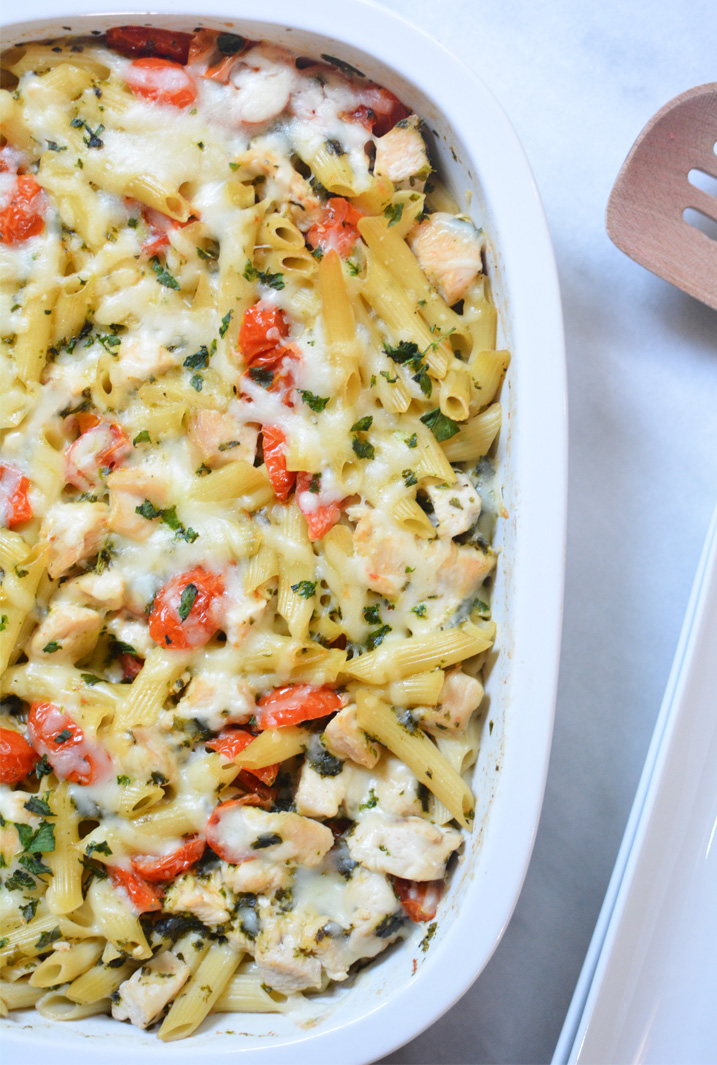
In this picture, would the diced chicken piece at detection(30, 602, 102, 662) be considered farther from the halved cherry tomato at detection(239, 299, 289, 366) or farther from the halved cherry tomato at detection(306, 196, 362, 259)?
the halved cherry tomato at detection(306, 196, 362, 259)

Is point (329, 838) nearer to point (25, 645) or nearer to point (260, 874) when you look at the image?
point (260, 874)

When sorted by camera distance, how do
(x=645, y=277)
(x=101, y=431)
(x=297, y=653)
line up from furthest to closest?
(x=645, y=277) < (x=101, y=431) < (x=297, y=653)

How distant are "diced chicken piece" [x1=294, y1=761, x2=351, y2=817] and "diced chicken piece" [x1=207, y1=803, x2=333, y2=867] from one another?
0.03 m

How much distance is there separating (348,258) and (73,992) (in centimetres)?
148

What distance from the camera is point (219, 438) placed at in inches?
58.9

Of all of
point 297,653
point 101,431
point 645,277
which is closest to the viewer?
point 297,653

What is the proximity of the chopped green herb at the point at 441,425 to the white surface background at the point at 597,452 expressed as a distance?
1.68 ft

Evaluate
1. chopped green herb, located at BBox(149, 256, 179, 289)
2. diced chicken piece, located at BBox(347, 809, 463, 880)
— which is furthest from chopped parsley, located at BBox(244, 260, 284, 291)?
diced chicken piece, located at BBox(347, 809, 463, 880)

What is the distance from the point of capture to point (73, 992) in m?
1.50

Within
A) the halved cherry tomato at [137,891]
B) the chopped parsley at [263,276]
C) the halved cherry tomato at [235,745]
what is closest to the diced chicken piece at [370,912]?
the halved cherry tomato at [235,745]

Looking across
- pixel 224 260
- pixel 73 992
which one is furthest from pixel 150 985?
pixel 224 260

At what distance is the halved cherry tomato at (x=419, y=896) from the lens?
1.50 m

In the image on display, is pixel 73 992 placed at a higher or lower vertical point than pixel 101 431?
lower

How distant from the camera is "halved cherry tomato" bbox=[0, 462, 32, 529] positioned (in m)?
1.52
